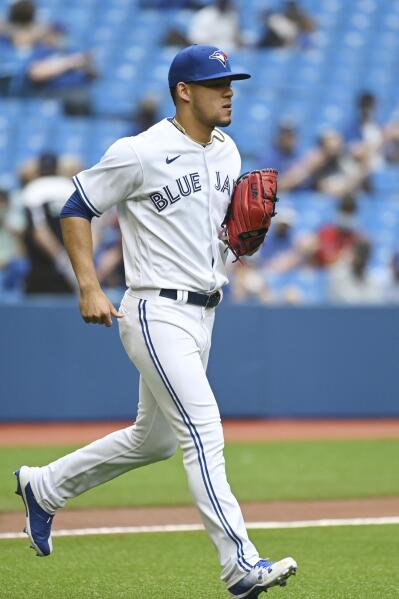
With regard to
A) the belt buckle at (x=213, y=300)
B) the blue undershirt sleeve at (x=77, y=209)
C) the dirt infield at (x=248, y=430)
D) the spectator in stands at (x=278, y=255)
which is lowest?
the dirt infield at (x=248, y=430)

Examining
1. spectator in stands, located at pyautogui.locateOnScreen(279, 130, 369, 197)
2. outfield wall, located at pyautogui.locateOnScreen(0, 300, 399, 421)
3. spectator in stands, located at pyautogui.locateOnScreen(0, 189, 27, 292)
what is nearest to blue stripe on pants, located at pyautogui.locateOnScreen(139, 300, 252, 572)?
outfield wall, located at pyautogui.locateOnScreen(0, 300, 399, 421)

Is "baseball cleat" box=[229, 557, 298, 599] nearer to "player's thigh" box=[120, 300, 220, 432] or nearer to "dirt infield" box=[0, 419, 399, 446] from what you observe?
"player's thigh" box=[120, 300, 220, 432]

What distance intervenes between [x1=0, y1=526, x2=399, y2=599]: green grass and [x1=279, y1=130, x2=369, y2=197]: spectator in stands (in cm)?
813

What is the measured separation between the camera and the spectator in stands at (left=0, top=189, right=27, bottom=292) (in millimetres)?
11869

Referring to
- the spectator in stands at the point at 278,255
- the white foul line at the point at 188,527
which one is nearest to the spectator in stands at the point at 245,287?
the spectator in stands at the point at 278,255

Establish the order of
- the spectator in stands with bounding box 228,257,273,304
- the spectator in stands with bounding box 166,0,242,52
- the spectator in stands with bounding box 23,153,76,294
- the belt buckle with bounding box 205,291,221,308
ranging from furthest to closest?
1. the spectator in stands with bounding box 166,0,242,52
2. the spectator in stands with bounding box 228,257,273,304
3. the spectator in stands with bounding box 23,153,76,294
4. the belt buckle with bounding box 205,291,221,308

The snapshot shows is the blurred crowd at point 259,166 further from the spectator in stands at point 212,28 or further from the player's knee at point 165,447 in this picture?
the player's knee at point 165,447

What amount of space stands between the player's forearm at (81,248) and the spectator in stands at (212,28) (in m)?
10.9

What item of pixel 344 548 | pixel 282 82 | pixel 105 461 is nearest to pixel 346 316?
pixel 282 82

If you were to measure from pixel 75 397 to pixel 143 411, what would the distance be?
6.53 m

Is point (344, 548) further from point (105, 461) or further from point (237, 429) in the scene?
point (237, 429)

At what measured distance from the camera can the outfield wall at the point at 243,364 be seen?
1130 cm

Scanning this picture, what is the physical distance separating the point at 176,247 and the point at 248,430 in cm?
671

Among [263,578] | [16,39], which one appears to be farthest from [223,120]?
[16,39]
